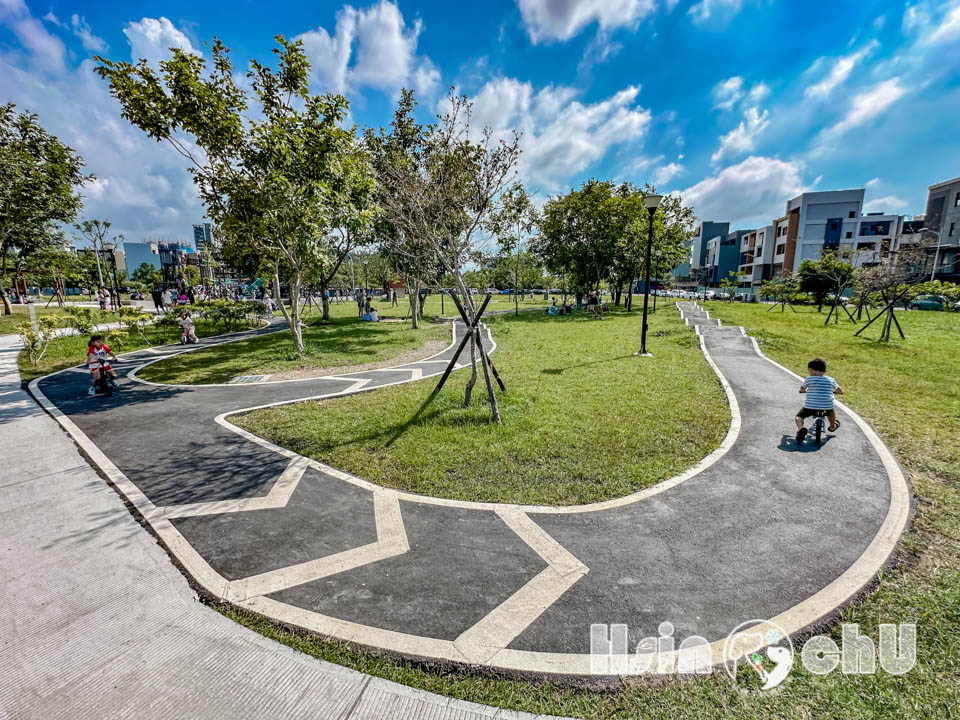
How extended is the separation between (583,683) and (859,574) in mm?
2961

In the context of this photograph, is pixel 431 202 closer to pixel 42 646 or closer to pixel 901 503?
pixel 42 646

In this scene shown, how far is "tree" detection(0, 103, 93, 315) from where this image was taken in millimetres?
18844

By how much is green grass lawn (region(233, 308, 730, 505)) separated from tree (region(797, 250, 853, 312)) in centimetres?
2156

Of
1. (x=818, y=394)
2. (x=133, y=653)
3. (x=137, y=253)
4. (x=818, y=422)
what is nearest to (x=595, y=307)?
(x=818, y=394)

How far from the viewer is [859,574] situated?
3551mm

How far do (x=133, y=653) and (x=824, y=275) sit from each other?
139ft

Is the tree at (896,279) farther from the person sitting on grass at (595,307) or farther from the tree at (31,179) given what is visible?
the tree at (31,179)

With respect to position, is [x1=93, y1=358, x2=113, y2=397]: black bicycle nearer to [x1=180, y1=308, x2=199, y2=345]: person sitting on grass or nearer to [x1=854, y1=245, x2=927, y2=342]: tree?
[x1=180, y1=308, x2=199, y2=345]: person sitting on grass

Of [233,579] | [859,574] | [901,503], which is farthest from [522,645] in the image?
[901,503]

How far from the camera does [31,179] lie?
1936cm

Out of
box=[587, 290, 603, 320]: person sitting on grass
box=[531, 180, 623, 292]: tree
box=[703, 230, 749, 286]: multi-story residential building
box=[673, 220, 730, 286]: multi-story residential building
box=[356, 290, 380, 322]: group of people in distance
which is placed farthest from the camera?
box=[673, 220, 730, 286]: multi-story residential building

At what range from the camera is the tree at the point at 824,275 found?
24.4 meters

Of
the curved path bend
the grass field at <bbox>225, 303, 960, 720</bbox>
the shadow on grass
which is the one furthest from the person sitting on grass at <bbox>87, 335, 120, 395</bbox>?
the shadow on grass

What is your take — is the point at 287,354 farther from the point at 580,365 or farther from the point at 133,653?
the point at 133,653
